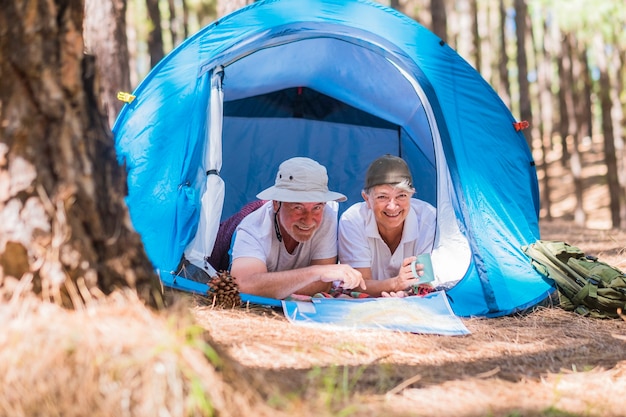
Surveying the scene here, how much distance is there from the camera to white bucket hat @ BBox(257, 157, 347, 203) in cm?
356

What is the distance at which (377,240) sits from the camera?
3.94 m

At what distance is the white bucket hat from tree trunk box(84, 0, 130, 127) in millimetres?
2985

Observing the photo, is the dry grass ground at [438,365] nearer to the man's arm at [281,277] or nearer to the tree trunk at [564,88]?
the man's arm at [281,277]

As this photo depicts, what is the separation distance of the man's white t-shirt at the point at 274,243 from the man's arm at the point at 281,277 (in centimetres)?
7

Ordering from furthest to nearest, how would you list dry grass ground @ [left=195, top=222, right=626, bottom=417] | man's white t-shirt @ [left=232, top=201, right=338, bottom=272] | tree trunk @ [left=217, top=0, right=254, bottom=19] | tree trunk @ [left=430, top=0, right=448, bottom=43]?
1. tree trunk @ [left=430, top=0, right=448, bottom=43]
2. tree trunk @ [left=217, top=0, right=254, bottom=19]
3. man's white t-shirt @ [left=232, top=201, right=338, bottom=272]
4. dry grass ground @ [left=195, top=222, right=626, bottom=417]

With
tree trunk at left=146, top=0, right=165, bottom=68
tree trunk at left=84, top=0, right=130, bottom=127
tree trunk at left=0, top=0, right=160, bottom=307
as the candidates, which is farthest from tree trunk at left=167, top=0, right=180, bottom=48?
tree trunk at left=0, top=0, right=160, bottom=307

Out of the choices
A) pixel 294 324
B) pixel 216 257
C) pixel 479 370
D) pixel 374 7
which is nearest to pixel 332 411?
pixel 479 370

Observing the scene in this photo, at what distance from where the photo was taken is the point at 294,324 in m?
Result: 3.15

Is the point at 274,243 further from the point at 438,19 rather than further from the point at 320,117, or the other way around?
the point at 438,19

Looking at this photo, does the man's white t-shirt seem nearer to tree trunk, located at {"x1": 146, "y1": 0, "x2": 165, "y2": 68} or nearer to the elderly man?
the elderly man

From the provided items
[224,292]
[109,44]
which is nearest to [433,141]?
[224,292]

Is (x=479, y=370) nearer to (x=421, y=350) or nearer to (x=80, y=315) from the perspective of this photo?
(x=421, y=350)

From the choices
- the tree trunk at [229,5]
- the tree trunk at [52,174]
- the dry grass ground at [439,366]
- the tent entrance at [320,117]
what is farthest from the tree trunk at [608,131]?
the tree trunk at [52,174]

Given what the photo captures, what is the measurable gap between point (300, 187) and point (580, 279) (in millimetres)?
1582
